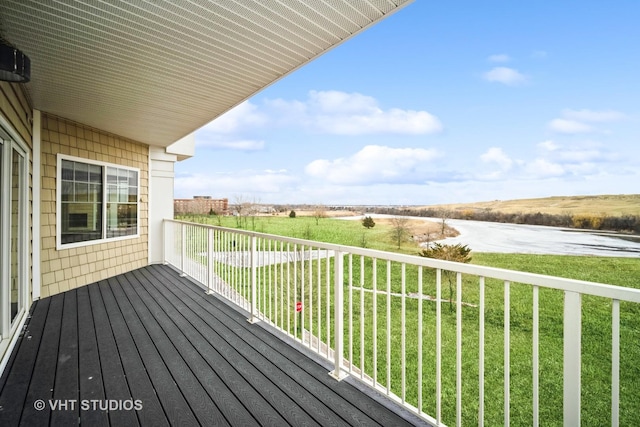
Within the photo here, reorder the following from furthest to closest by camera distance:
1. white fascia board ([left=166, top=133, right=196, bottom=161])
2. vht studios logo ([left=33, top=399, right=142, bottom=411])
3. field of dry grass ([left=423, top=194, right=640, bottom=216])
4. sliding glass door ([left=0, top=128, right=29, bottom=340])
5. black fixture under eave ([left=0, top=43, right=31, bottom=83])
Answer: field of dry grass ([left=423, top=194, right=640, bottom=216])
white fascia board ([left=166, top=133, right=196, bottom=161])
sliding glass door ([left=0, top=128, right=29, bottom=340])
vht studios logo ([left=33, top=399, right=142, bottom=411])
black fixture under eave ([left=0, top=43, right=31, bottom=83])

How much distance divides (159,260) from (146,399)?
5.50m

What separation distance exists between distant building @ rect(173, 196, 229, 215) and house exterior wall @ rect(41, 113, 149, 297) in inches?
141

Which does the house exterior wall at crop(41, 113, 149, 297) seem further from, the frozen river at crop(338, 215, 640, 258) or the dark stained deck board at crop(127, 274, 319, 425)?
the frozen river at crop(338, 215, 640, 258)

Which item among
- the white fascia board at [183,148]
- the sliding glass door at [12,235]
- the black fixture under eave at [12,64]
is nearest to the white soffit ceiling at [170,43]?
the black fixture under eave at [12,64]

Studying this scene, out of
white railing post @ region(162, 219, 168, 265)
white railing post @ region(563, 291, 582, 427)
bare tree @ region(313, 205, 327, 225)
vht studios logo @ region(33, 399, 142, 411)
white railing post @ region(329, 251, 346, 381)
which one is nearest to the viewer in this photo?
white railing post @ region(563, 291, 582, 427)

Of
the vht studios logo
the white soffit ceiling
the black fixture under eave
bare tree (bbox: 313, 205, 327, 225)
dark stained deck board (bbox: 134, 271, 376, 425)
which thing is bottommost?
the vht studios logo

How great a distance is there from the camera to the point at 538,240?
11875 mm

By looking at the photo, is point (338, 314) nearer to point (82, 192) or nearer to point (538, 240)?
point (82, 192)

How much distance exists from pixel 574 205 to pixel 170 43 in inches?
546

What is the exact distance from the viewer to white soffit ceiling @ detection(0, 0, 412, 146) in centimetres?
213

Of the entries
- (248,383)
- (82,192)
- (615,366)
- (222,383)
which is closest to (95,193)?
(82,192)

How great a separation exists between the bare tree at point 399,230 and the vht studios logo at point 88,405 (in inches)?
552

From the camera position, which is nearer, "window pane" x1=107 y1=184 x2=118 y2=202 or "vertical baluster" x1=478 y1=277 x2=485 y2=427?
"vertical baluster" x1=478 y1=277 x2=485 y2=427

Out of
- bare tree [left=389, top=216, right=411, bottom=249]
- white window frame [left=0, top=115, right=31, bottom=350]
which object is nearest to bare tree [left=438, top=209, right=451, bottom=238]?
bare tree [left=389, top=216, right=411, bottom=249]
